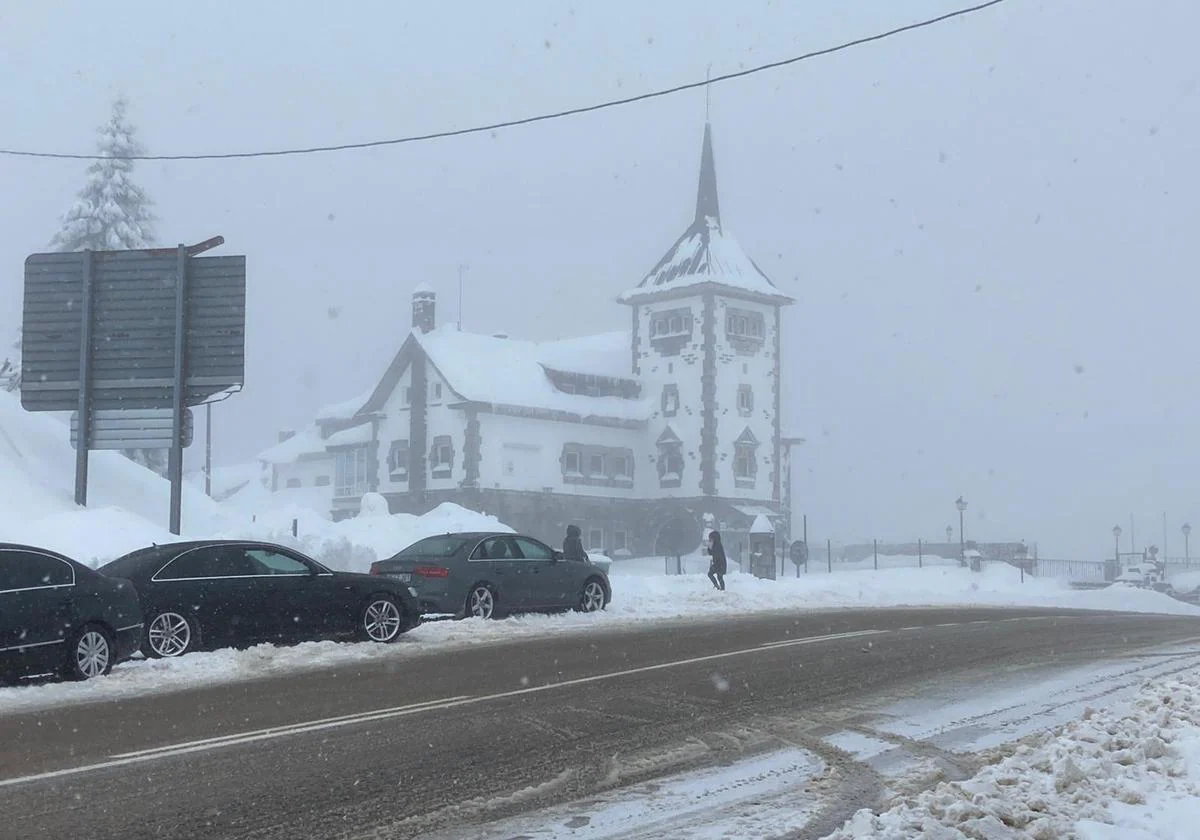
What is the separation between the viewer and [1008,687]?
515 inches

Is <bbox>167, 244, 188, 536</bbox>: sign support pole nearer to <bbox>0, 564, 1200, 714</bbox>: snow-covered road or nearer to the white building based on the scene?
<bbox>0, 564, 1200, 714</bbox>: snow-covered road

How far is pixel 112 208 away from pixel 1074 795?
174ft

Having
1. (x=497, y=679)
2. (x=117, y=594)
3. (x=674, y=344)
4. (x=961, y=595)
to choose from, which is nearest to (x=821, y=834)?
(x=497, y=679)

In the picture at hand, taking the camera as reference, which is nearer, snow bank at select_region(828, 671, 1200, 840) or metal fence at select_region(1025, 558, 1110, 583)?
snow bank at select_region(828, 671, 1200, 840)

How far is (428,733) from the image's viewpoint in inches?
387

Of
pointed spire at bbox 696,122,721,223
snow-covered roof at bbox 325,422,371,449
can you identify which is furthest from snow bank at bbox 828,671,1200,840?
pointed spire at bbox 696,122,721,223

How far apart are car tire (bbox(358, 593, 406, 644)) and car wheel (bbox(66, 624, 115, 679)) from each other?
3919mm

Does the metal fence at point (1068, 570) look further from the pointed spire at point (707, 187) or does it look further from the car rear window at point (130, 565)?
the car rear window at point (130, 565)

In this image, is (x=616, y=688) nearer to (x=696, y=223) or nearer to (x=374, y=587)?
(x=374, y=587)

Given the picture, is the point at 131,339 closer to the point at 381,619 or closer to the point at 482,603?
the point at 482,603

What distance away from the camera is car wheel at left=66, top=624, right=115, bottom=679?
13086mm

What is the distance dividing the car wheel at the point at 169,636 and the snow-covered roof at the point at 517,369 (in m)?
50.5

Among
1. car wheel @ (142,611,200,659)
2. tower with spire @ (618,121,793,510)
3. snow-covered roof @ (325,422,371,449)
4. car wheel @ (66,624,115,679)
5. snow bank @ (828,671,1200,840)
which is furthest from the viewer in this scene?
snow-covered roof @ (325,422,371,449)

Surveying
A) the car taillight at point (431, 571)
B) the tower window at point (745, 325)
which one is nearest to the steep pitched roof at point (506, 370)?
the tower window at point (745, 325)
